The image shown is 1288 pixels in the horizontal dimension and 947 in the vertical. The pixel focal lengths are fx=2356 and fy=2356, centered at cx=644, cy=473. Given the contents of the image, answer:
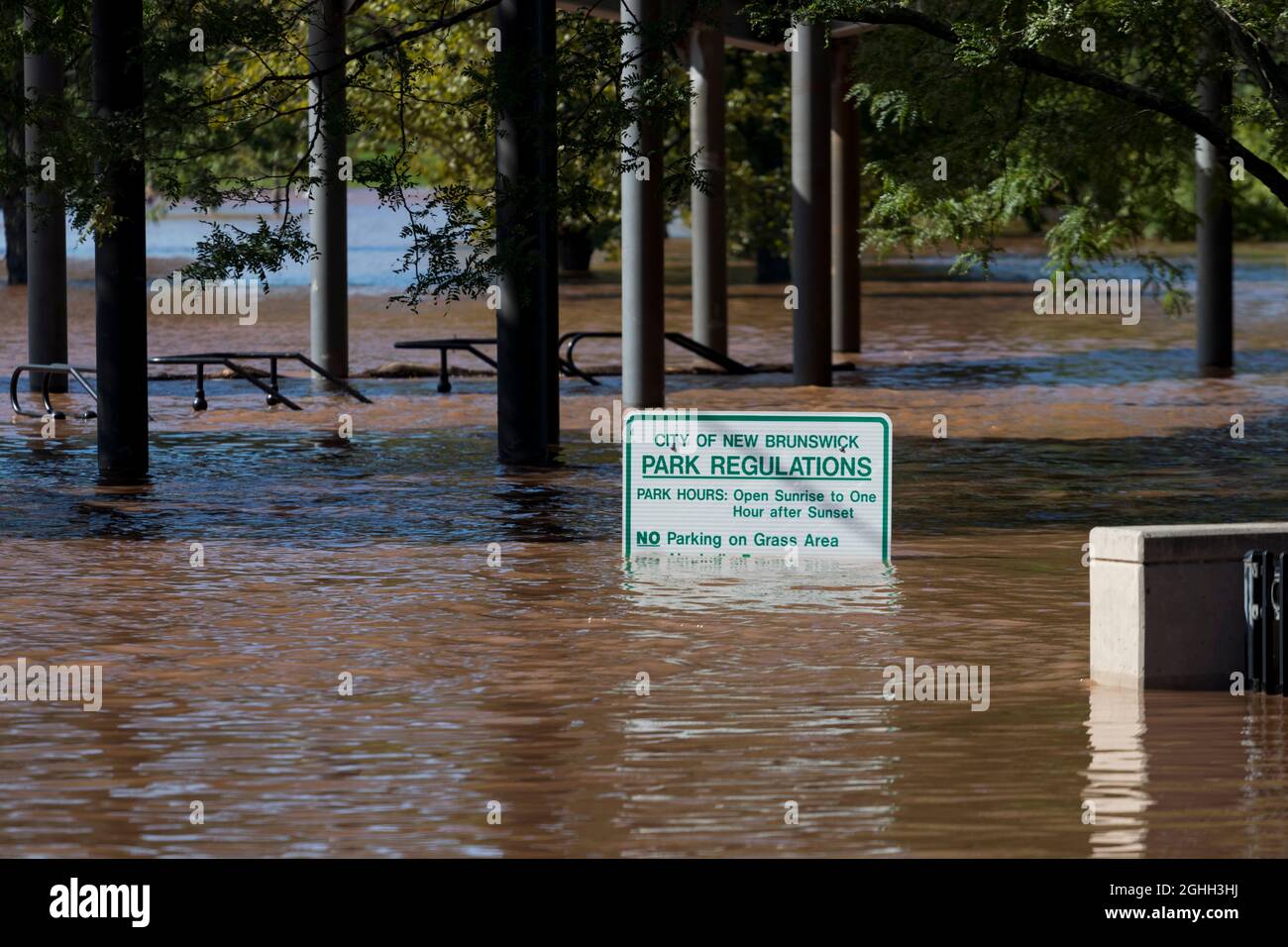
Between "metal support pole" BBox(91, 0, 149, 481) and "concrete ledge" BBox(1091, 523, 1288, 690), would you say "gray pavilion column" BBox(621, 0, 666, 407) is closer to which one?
"metal support pole" BBox(91, 0, 149, 481)

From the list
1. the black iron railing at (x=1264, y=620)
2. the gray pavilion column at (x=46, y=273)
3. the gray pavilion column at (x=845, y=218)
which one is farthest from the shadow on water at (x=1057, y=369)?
the black iron railing at (x=1264, y=620)

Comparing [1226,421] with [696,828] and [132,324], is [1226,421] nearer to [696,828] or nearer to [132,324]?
[132,324]

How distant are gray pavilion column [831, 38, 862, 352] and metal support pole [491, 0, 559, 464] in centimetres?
1068

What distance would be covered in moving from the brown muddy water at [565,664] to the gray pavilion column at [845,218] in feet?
28.3

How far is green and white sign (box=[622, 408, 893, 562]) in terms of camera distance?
45.3ft

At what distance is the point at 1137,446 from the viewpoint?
68.6ft

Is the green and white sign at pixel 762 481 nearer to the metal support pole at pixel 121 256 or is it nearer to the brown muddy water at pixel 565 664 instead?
the brown muddy water at pixel 565 664

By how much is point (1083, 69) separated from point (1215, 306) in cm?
1332

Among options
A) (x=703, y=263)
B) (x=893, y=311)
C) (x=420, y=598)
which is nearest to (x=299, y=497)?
(x=420, y=598)

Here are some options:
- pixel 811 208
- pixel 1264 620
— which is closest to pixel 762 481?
pixel 1264 620

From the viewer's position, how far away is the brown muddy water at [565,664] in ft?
26.3

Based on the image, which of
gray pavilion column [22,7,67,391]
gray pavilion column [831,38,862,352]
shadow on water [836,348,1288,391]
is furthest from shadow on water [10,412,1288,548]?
gray pavilion column [831,38,862,352]

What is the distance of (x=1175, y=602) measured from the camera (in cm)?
1038

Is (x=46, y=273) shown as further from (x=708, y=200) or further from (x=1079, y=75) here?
(x=1079, y=75)
